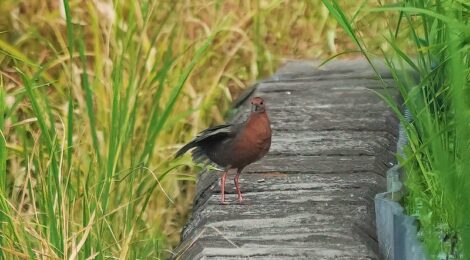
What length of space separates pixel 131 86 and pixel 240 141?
34.7 inches

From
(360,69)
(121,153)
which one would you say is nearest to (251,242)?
(121,153)

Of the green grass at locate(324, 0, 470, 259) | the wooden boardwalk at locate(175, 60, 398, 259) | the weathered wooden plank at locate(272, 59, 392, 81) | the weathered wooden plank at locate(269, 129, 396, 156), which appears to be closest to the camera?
the green grass at locate(324, 0, 470, 259)

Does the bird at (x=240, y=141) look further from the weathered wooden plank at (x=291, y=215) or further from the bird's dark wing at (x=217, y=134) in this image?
the weathered wooden plank at (x=291, y=215)

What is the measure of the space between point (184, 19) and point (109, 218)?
7.67 ft

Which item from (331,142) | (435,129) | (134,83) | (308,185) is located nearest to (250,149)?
(308,185)

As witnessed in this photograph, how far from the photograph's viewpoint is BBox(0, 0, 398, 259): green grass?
416 centimetres

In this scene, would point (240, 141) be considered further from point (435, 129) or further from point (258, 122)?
point (435, 129)

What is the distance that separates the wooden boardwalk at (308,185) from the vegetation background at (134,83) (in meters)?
0.23

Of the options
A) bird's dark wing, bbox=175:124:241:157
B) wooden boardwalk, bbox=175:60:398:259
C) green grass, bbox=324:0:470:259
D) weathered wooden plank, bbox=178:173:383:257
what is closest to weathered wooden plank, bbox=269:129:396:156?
wooden boardwalk, bbox=175:60:398:259

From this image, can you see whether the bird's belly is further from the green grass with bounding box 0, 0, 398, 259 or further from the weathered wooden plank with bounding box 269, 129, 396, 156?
the weathered wooden plank with bounding box 269, 129, 396, 156

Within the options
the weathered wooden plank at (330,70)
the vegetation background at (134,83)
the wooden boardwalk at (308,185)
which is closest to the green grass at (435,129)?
the vegetation background at (134,83)

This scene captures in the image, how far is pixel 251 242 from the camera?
3.62 meters

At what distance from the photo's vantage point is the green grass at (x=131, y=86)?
4156 millimetres

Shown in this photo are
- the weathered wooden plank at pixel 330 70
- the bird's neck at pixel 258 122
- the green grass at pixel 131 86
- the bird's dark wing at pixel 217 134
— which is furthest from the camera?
the weathered wooden plank at pixel 330 70
